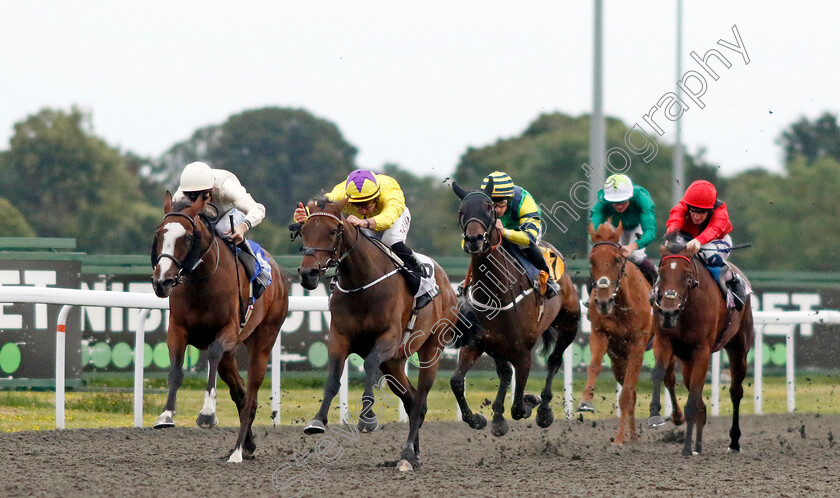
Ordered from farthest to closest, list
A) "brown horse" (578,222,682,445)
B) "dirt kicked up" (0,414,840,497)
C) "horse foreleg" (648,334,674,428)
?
"brown horse" (578,222,682,445)
"horse foreleg" (648,334,674,428)
"dirt kicked up" (0,414,840,497)

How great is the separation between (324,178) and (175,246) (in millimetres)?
40411

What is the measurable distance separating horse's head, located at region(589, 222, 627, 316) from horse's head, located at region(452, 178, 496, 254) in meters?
1.19

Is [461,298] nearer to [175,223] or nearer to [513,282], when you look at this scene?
[513,282]

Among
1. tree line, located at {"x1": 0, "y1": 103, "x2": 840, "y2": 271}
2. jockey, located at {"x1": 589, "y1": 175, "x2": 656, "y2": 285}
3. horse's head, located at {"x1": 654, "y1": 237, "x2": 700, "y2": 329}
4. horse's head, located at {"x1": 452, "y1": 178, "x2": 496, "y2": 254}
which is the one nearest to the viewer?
horse's head, located at {"x1": 452, "y1": 178, "x2": 496, "y2": 254}

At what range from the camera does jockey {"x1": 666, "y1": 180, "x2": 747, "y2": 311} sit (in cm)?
812

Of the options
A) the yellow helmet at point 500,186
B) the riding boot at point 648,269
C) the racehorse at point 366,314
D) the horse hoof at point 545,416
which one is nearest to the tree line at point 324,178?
the riding boot at point 648,269

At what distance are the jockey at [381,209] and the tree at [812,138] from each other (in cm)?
4377

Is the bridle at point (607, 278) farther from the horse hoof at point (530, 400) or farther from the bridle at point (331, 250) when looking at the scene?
the bridle at point (331, 250)

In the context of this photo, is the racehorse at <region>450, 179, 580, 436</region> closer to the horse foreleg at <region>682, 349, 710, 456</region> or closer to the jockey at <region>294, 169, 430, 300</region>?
the jockey at <region>294, 169, 430, 300</region>

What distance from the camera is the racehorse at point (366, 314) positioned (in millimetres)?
6094

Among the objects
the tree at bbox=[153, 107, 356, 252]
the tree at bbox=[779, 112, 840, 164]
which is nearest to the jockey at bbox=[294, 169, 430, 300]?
the tree at bbox=[153, 107, 356, 252]

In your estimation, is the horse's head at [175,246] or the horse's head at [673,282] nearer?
the horse's head at [175,246]

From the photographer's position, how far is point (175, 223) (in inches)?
250

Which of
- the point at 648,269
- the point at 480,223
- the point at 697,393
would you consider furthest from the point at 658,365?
the point at 480,223
